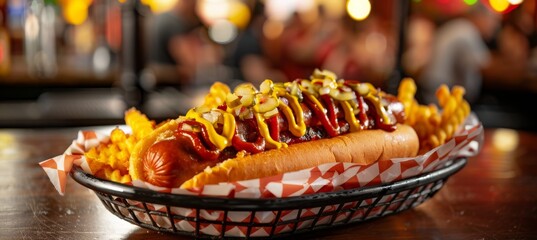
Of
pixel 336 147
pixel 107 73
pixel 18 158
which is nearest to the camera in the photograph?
pixel 336 147

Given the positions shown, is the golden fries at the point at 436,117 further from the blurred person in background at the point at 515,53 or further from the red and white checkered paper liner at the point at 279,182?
the blurred person in background at the point at 515,53

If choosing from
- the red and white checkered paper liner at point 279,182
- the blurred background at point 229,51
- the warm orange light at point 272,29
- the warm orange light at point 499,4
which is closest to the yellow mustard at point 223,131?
the red and white checkered paper liner at point 279,182

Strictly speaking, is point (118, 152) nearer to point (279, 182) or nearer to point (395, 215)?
point (279, 182)

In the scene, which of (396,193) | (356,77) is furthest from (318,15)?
(396,193)

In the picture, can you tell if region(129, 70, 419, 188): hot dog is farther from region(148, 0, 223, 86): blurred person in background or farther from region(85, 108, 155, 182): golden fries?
region(148, 0, 223, 86): blurred person in background

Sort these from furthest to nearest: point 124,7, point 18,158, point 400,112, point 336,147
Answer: point 124,7 < point 18,158 < point 400,112 < point 336,147

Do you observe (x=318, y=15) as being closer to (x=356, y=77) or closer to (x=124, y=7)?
(x=356, y=77)

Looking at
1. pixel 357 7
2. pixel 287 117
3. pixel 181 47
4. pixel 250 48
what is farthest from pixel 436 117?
pixel 250 48
